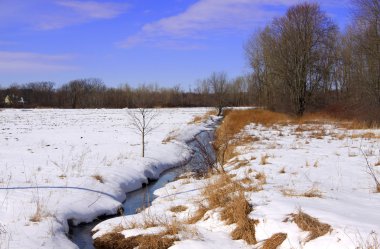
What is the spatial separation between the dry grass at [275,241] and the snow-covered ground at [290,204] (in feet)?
0.35

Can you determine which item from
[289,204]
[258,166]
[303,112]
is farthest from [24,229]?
[303,112]

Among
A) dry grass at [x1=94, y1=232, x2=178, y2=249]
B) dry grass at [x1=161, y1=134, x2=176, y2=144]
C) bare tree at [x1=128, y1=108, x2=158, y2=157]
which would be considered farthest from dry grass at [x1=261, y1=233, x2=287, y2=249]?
dry grass at [x1=161, y1=134, x2=176, y2=144]

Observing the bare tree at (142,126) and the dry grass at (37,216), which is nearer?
the dry grass at (37,216)

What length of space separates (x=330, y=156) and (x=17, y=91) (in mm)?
115214

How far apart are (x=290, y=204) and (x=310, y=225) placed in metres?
1.19

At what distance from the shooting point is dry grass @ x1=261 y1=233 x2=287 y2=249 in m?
6.47

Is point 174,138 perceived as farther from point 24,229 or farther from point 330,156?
point 24,229

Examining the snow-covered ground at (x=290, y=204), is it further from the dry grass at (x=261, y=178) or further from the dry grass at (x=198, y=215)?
the dry grass at (x=198, y=215)

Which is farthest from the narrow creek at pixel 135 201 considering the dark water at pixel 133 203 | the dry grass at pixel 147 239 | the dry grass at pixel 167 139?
the dry grass at pixel 167 139

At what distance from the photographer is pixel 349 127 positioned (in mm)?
27641

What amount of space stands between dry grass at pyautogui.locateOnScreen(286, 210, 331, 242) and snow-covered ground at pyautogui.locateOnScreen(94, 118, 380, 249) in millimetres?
70

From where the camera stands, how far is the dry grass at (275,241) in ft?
21.2

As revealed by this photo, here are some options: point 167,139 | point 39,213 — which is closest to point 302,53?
point 167,139

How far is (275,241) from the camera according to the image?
654 cm
